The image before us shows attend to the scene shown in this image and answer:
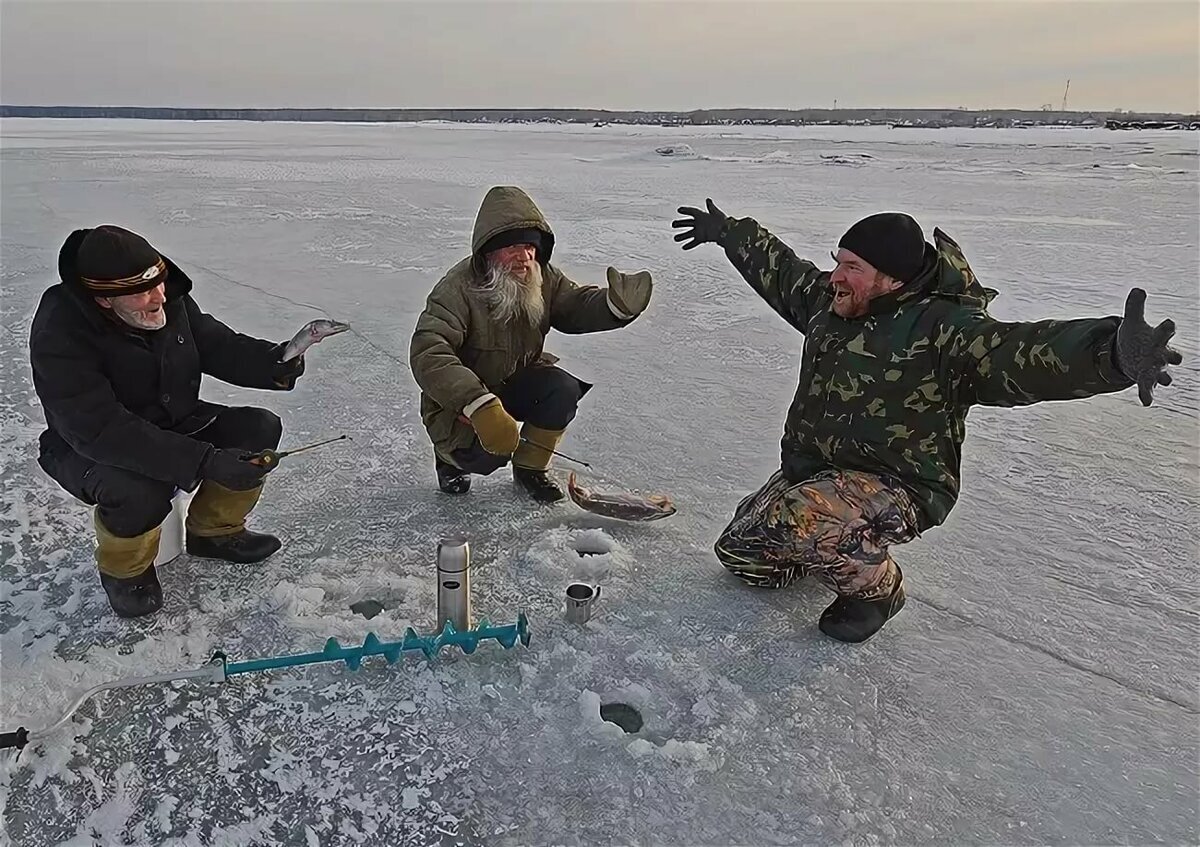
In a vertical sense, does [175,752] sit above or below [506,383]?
below

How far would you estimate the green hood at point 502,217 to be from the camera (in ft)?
8.87

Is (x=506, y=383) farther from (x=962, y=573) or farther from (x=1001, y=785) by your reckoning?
(x=1001, y=785)

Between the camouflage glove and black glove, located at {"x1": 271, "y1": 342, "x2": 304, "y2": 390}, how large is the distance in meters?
1.05

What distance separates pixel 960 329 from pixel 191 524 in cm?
229

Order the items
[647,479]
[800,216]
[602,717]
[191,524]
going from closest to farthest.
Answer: [602,717] < [191,524] < [647,479] < [800,216]

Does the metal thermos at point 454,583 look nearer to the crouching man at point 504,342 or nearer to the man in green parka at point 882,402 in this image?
the crouching man at point 504,342

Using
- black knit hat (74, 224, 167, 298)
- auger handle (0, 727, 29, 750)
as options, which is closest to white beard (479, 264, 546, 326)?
black knit hat (74, 224, 167, 298)

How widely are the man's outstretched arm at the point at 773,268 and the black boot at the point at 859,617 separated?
0.83 meters

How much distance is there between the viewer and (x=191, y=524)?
8.47 feet

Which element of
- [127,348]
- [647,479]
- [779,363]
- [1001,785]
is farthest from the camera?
[779,363]

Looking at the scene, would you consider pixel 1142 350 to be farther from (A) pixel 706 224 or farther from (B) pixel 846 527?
(A) pixel 706 224

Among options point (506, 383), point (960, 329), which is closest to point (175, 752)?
point (506, 383)

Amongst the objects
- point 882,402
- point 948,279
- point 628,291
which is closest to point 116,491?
point 628,291

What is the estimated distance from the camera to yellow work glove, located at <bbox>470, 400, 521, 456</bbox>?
254cm
